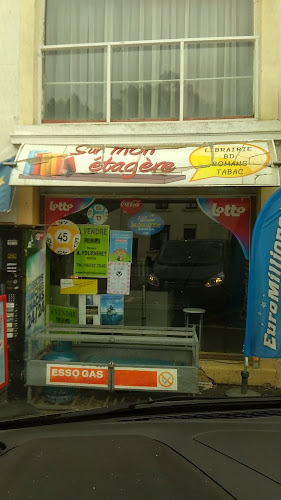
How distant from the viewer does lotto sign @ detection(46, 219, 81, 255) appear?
22.8 ft

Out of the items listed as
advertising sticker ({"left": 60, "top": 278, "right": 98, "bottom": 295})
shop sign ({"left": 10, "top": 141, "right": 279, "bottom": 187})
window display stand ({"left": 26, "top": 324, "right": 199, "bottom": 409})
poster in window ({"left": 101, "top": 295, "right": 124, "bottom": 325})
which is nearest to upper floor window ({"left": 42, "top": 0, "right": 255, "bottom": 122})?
shop sign ({"left": 10, "top": 141, "right": 279, "bottom": 187})

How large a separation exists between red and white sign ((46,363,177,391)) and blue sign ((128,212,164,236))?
240 cm

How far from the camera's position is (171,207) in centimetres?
675

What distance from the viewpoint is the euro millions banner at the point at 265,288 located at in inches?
203

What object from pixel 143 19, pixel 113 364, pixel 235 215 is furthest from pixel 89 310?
pixel 143 19

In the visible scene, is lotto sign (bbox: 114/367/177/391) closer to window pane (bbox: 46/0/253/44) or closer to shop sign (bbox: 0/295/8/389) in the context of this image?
shop sign (bbox: 0/295/8/389)

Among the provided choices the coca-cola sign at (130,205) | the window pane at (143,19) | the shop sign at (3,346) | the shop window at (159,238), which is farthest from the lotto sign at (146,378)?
the window pane at (143,19)

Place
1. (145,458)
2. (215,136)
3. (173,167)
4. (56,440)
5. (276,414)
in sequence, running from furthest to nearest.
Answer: (215,136), (173,167), (276,414), (56,440), (145,458)

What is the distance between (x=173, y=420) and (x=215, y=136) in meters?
4.64

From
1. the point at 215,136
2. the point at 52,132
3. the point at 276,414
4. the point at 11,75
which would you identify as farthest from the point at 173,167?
the point at 276,414

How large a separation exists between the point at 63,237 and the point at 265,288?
3260mm

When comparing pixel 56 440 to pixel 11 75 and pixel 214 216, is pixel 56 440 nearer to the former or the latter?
pixel 214 216

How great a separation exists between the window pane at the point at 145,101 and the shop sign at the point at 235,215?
1.48 metres

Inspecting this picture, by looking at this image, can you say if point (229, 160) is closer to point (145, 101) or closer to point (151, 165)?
point (151, 165)
